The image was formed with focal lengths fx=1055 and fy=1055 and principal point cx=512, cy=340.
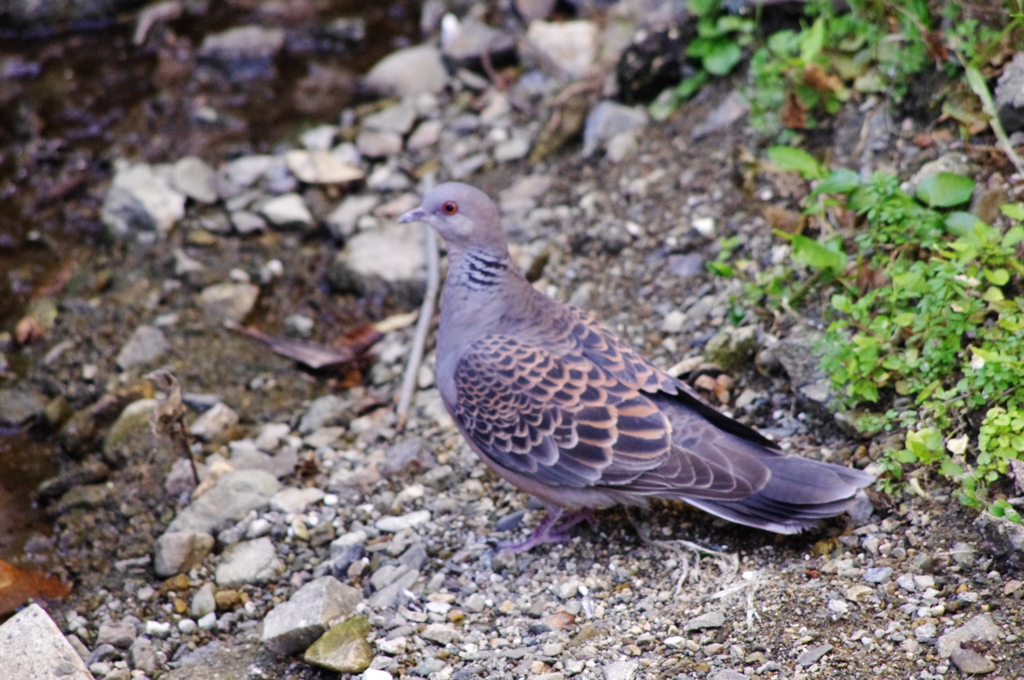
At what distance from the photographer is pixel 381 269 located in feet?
19.5

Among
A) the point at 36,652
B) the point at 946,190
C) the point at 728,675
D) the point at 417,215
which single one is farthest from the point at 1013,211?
the point at 36,652

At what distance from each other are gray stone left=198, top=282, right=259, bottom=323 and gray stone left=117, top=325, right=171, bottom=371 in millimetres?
318

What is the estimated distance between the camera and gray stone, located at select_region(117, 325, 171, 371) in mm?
5500

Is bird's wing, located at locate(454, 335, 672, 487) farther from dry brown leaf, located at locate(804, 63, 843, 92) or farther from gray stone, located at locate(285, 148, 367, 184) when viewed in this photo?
gray stone, located at locate(285, 148, 367, 184)

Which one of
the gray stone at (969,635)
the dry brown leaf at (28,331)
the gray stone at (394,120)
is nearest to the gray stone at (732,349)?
the gray stone at (969,635)

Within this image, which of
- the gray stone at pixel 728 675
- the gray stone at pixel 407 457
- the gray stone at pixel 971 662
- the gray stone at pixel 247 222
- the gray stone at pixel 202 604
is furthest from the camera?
the gray stone at pixel 247 222

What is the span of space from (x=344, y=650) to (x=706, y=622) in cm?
125

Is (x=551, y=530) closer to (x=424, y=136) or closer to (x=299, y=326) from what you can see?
(x=299, y=326)

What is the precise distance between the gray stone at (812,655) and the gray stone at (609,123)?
3.68 m

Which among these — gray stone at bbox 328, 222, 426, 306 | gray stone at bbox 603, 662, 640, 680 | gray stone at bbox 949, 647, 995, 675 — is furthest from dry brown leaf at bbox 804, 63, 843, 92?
gray stone at bbox 603, 662, 640, 680

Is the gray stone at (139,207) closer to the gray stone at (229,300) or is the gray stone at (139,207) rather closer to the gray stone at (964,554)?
the gray stone at (229,300)

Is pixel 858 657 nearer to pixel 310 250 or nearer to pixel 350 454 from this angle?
pixel 350 454

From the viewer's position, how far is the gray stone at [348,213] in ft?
20.8

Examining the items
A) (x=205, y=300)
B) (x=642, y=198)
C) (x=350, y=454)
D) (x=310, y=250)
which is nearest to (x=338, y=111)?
(x=310, y=250)
